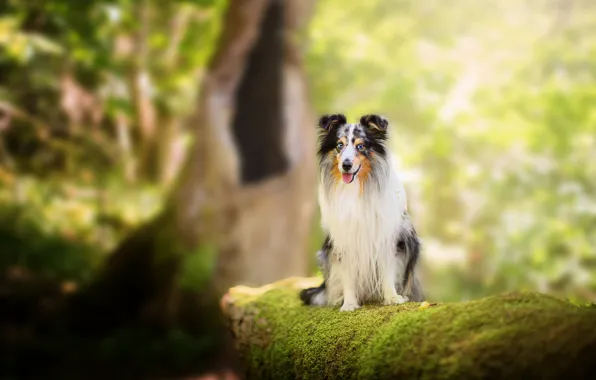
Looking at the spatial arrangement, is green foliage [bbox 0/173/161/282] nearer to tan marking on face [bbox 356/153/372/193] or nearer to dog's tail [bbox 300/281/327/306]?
dog's tail [bbox 300/281/327/306]

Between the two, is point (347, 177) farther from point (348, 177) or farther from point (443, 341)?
point (443, 341)

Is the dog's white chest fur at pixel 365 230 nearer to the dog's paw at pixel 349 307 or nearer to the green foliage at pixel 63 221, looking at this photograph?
the dog's paw at pixel 349 307

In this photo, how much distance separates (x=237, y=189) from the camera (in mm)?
7449

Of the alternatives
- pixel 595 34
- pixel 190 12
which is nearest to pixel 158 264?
pixel 190 12

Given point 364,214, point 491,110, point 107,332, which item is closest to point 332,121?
point 364,214

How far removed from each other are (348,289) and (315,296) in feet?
1.25

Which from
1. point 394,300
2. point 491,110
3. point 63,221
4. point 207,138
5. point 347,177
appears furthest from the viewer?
point 491,110

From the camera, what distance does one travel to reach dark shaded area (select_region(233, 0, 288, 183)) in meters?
7.63

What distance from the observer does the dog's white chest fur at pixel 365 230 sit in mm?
2934

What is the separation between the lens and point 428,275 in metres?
14.0

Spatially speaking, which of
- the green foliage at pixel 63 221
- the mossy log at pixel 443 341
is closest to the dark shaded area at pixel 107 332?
the green foliage at pixel 63 221

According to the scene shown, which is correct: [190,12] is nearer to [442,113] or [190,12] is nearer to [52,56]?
[52,56]

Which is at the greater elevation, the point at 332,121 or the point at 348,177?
the point at 332,121

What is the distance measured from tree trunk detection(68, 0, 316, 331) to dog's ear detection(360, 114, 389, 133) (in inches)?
181
